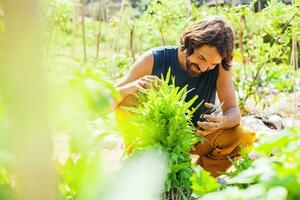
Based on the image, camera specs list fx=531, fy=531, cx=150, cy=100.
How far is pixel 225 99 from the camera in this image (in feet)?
8.73

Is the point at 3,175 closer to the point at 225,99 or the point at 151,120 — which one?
the point at 151,120

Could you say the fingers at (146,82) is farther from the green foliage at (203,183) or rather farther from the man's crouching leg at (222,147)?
the green foliage at (203,183)

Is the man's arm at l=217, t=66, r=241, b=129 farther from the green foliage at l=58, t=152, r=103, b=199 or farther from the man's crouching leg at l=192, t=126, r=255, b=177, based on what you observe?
the green foliage at l=58, t=152, r=103, b=199

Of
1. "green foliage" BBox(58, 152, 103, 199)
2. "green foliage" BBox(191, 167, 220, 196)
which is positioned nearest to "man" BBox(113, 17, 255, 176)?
"green foliage" BBox(58, 152, 103, 199)

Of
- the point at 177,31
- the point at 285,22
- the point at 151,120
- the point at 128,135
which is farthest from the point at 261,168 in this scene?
the point at 177,31

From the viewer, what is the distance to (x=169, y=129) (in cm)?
190

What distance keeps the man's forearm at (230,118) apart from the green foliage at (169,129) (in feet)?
1.75

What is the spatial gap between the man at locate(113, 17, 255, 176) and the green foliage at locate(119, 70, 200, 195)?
0.37m

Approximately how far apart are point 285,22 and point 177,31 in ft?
4.56

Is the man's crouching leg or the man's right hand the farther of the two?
the man's crouching leg

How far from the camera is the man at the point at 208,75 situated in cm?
241

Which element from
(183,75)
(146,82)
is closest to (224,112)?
(183,75)

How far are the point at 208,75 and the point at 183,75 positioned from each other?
13 centimetres

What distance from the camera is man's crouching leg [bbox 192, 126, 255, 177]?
2.56 m
